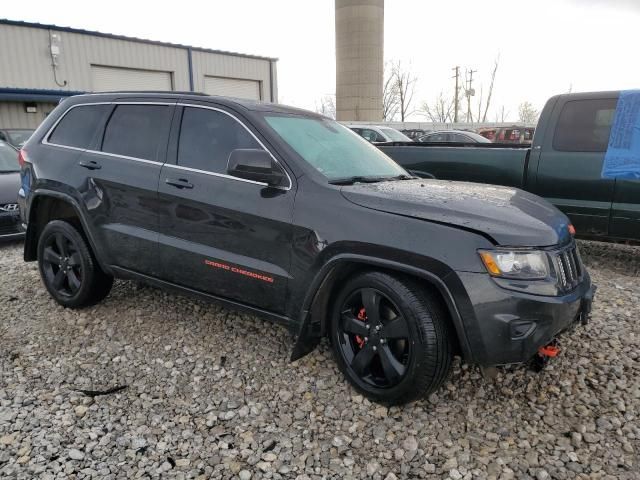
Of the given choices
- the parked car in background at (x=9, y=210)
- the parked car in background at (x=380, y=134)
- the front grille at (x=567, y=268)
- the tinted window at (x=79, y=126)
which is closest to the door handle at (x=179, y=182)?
the tinted window at (x=79, y=126)

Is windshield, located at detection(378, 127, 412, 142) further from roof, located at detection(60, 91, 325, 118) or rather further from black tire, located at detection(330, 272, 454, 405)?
black tire, located at detection(330, 272, 454, 405)

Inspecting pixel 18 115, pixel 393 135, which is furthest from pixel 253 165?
pixel 18 115

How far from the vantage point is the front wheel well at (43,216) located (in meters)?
4.31

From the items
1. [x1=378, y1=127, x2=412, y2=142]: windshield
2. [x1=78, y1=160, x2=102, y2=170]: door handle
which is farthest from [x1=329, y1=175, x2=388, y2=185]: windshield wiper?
[x1=378, y1=127, x2=412, y2=142]: windshield

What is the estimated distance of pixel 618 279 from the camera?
5180 mm

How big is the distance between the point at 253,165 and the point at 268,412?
57.4 inches

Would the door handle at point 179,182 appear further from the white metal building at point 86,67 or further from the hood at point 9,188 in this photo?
the white metal building at point 86,67

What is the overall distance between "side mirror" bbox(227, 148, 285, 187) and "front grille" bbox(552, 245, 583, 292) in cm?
162

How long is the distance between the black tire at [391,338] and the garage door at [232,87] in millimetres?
24337

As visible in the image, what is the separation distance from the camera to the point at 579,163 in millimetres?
5359

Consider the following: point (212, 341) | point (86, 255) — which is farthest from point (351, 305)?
point (86, 255)

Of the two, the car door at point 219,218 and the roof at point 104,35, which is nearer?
the car door at point 219,218

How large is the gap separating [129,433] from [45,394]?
29.9 inches

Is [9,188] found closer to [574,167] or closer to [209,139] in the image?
[209,139]
